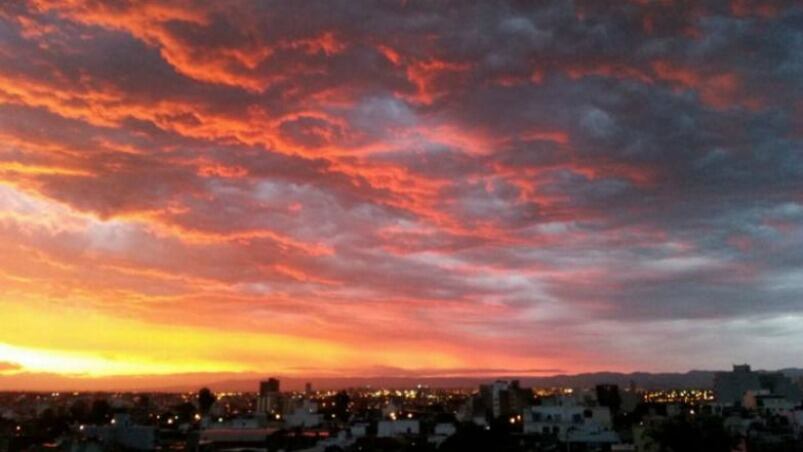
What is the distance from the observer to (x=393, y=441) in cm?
5525

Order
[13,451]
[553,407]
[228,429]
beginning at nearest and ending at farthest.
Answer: [13,451]
[228,429]
[553,407]

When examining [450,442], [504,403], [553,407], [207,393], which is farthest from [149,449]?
[207,393]

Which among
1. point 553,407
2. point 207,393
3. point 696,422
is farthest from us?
point 207,393

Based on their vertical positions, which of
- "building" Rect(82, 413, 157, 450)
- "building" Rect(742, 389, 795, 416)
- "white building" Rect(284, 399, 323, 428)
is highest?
"building" Rect(742, 389, 795, 416)

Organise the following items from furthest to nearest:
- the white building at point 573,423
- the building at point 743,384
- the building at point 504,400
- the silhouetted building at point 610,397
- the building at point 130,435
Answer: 1. the silhouetted building at point 610,397
2. the building at point 743,384
3. the building at point 504,400
4. the white building at point 573,423
5. the building at point 130,435

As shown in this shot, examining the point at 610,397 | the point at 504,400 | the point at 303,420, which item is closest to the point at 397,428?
the point at 303,420

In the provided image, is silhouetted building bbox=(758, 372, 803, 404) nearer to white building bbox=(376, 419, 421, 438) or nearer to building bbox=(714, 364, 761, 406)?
building bbox=(714, 364, 761, 406)

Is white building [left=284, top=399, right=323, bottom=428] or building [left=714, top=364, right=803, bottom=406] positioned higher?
building [left=714, top=364, right=803, bottom=406]

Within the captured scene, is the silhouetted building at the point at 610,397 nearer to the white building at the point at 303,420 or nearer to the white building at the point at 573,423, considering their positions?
the white building at the point at 573,423

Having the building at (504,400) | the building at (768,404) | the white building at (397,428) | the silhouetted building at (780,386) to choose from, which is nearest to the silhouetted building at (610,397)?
the building at (504,400)

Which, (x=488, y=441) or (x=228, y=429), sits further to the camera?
(x=228, y=429)

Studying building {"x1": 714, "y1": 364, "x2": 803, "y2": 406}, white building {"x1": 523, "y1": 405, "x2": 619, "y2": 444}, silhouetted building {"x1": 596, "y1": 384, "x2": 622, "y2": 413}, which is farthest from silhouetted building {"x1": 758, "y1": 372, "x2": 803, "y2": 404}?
white building {"x1": 523, "y1": 405, "x2": 619, "y2": 444}

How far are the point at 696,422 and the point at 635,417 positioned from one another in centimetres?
2186

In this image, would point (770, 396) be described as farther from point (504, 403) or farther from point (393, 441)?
point (393, 441)
